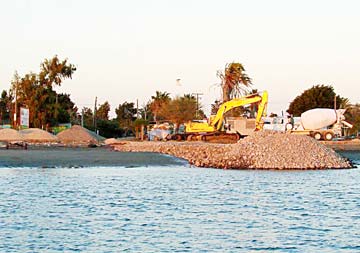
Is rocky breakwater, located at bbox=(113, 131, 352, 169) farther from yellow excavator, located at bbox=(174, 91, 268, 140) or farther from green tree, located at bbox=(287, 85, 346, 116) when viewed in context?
green tree, located at bbox=(287, 85, 346, 116)

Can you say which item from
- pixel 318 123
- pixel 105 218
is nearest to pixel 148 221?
pixel 105 218

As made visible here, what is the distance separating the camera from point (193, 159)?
59750 mm

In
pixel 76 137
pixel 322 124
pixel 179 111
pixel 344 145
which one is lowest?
pixel 344 145

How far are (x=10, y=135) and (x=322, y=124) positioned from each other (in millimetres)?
34738

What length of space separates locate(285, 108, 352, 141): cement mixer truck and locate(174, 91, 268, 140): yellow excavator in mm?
8181

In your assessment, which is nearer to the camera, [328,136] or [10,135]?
[10,135]

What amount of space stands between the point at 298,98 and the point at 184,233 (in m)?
108

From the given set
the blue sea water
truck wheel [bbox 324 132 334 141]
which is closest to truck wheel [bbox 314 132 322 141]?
truck wheel [bbox 324 132 334 141]

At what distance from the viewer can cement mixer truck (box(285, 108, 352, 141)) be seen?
89.4m

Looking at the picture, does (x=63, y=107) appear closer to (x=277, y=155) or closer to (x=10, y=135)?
(x=10, y=135)

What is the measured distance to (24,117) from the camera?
96.3m

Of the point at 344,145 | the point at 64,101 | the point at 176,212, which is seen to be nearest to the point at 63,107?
the point at 64,101

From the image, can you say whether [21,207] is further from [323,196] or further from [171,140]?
[171,140]

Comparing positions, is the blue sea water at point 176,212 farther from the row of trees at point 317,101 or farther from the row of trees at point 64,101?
the row of trees at point 317,101
